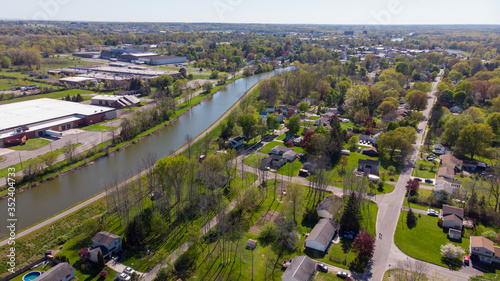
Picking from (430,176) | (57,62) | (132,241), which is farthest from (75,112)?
(57,62)

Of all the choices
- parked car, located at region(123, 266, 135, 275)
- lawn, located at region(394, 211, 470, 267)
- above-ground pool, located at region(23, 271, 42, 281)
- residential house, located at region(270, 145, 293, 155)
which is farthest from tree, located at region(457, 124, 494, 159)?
above-ground pool, located at region(23, 271, 42, 281)

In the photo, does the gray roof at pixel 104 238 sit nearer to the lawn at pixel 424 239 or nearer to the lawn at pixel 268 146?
the lawn at pixel 424 239

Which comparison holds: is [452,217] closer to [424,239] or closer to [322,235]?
[424,239]

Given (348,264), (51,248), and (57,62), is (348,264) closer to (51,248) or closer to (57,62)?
(51,248)

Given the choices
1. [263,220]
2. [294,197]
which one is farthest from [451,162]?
[263,220]

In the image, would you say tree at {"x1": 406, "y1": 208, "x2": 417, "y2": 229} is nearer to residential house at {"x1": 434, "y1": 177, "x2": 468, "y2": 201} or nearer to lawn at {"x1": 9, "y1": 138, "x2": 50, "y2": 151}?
residential house at {"x1": 434, "y1": 177, "x2": 468, "y2": 201}
